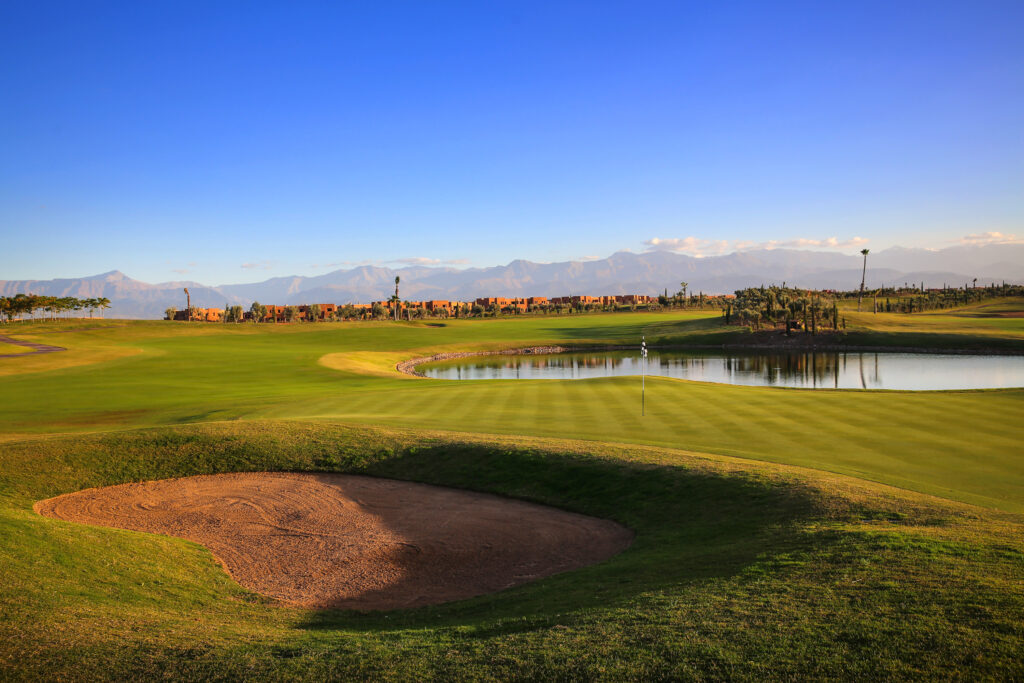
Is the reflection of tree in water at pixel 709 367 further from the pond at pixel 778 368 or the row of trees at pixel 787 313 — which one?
the row of trees at pixel 787 313

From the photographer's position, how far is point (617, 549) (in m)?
11.0

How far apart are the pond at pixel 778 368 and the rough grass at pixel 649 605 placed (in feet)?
117

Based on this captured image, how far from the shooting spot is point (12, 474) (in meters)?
15.2

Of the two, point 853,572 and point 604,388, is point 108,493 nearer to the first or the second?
point 853,572

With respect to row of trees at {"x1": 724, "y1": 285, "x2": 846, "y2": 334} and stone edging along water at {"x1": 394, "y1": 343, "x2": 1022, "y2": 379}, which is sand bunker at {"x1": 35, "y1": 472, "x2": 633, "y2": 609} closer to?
stone edging along water at {"x1": 394, "y1": 343, "x2": 1022, "y2": 379}

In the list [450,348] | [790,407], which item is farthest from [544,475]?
[450,348]

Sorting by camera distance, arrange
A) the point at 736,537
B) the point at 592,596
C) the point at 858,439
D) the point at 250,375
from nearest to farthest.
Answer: the point at 592,596
the point at 736,537
the point at 858,439
the point at 250,375

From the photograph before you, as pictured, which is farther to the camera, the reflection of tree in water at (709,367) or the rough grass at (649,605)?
the reflection of tree in water at (709,367)

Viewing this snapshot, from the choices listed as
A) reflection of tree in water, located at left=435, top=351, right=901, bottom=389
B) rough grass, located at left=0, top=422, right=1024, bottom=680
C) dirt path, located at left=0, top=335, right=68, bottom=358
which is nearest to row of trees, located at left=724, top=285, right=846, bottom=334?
reflection of tree in water, located at left=435, top=351, right=901, bottom=389

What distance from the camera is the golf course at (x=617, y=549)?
5.84 meters

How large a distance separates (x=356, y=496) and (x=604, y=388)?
1737cm

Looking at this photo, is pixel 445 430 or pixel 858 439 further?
pixel 445 430

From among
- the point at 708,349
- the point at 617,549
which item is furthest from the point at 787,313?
the point at 617,549

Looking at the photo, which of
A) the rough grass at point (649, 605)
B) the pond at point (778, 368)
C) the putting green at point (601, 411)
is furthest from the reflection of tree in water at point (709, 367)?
the rough grass at point (649, 605)
